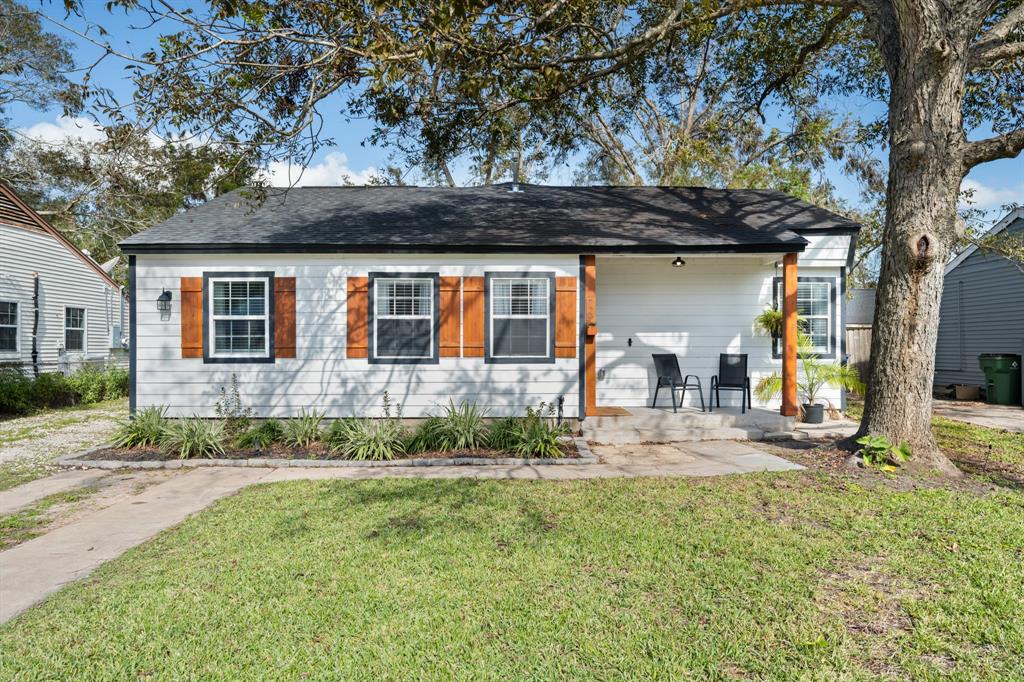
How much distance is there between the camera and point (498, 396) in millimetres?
8594

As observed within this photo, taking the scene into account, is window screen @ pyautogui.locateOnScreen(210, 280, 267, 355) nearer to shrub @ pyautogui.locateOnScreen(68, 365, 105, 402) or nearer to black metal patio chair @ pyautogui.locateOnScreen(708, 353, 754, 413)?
shrub @ pyautogui.locateOnScreen(68, 365, 105, 402)

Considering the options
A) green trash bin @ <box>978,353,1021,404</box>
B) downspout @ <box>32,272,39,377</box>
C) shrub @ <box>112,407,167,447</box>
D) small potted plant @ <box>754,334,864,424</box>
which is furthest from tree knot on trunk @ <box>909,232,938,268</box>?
downspout @ <box>32,272,39,377</box>

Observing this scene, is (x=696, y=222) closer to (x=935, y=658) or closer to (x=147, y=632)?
(x=935, y=658)

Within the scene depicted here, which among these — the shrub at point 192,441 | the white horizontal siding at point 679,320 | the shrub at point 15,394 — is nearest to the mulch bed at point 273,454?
the shrub at point 192,441

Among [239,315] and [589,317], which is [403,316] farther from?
[589,317]

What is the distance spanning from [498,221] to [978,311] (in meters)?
13.3

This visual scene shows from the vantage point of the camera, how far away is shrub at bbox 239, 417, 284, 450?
764cm

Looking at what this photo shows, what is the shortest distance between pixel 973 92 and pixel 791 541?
10.8 m

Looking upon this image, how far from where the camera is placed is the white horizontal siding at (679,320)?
987cm

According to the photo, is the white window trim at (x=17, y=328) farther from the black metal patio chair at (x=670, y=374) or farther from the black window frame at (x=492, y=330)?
the black metal patio chair at (x=670, y=374)

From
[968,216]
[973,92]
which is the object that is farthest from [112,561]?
[968,216]

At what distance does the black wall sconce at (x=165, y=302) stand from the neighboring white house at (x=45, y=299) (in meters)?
7.92

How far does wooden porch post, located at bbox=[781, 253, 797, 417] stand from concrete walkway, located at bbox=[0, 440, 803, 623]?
1255mm

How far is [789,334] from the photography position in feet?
28.1
